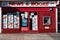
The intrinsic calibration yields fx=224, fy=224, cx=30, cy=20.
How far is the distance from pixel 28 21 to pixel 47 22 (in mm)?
1902

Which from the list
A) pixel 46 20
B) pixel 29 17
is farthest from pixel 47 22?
pixel 29 17

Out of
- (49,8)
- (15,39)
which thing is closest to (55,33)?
(49,8)

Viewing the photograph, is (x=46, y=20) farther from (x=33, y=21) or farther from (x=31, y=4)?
(x=31, y=4)

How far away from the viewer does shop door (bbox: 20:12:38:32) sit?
22.3 metres

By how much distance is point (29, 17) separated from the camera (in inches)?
880

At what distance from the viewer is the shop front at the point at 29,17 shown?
22.1 meters

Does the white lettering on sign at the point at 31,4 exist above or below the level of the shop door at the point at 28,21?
above

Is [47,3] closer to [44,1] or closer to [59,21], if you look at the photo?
[44,1]

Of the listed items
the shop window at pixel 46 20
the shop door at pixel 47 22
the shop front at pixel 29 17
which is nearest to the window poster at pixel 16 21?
the shop front at pixel 29 17

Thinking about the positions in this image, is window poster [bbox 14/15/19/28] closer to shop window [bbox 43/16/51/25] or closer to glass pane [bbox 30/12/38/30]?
glass pane [bbox 30/12/38/30]

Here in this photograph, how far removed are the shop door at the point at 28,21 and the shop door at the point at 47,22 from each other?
505 mm

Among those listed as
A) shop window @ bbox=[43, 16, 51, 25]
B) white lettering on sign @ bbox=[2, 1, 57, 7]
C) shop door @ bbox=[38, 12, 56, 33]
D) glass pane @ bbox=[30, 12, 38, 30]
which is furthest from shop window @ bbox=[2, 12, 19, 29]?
shop window @ bbox=[43, 16, 51, 25]

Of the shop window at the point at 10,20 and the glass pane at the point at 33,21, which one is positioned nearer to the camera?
the shop window at the point at 10,20

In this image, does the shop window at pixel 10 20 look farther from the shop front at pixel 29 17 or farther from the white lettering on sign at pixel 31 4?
the white lettering on sign at pixel 31 4
